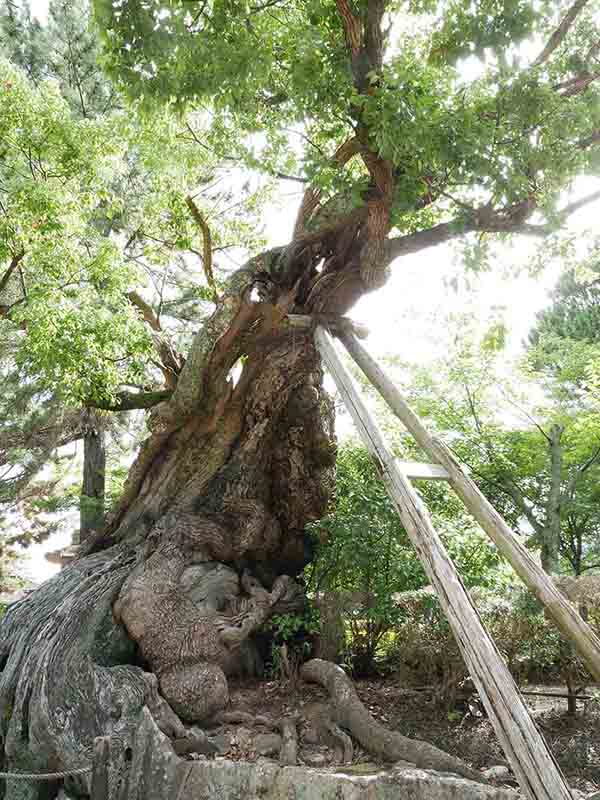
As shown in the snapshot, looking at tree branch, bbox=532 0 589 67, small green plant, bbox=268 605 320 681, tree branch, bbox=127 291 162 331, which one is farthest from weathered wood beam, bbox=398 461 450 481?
tree branch, bbox=127 291 162 331

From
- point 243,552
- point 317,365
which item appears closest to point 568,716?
point 243,552

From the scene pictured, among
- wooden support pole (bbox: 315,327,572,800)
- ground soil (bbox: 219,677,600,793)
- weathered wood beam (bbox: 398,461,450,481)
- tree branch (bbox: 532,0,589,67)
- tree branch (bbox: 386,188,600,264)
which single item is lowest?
ground soil (bbox: 219,677,600,793)

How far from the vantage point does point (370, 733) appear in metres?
4.00

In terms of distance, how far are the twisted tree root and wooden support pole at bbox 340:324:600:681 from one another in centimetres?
102

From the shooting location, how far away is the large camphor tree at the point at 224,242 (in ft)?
11.7

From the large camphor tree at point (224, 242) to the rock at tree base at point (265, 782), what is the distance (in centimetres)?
23

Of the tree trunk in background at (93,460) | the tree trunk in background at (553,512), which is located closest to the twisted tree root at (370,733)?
the tree trunk in background at (553,512)

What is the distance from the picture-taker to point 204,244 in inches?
298

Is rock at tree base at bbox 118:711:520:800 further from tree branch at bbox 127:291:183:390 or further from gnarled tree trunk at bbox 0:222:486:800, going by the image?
tree branch at bbox 127:291:183:390

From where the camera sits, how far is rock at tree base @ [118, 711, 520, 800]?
3.05 metres

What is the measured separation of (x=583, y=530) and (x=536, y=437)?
272 cm

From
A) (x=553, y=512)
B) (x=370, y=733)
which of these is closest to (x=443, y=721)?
(x=370, y=733)

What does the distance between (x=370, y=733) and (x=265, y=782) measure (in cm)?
102

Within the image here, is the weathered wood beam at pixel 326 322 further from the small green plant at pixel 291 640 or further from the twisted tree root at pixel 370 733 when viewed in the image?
the twisted tree root at pixel 370 733
